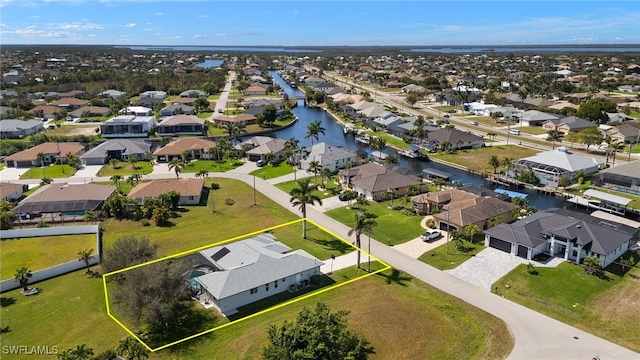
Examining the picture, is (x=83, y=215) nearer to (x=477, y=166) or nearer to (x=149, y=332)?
(x=149, y=332)

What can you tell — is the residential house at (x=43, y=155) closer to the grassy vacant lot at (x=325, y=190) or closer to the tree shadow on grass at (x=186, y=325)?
the grassy vacant lot at (x=325, y=190)

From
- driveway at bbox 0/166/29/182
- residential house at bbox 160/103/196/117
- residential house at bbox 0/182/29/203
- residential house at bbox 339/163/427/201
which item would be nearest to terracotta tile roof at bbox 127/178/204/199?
residential house at bbox 0/182/29/203

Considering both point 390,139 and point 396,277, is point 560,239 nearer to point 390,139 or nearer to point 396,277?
point 396,277

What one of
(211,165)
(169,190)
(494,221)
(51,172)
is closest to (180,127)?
(211,165)

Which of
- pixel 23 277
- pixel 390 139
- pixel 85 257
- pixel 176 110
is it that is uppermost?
pixel 176 110

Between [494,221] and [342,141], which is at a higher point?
[494,221]

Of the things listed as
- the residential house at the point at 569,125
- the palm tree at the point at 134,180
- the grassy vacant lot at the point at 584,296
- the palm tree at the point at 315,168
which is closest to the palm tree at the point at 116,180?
the palm tree at the point at 134,180
